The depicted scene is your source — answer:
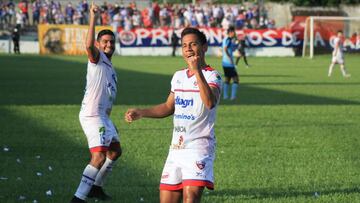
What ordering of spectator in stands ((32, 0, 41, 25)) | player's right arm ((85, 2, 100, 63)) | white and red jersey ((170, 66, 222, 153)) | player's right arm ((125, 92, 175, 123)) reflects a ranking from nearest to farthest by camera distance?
white and red jersey ((170, 66, 222, 153)) → player's right arm ((125, 92, 175, 123)) → player's right arm ((85, 2, 100, 63)) → spectator in stands ((32, 0, 41, 25))

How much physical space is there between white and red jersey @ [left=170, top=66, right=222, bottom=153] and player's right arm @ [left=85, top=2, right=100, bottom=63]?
7.04 ft

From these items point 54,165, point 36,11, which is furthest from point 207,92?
point 36,11

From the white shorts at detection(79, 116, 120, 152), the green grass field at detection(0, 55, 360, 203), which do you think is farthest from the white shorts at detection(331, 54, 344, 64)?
the white shorts at detection(79, 116, 120, 152)

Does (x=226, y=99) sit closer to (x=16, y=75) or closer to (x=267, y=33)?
(x=16, y=75)

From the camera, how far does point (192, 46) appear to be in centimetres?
782

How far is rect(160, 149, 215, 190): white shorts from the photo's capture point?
7918 mm

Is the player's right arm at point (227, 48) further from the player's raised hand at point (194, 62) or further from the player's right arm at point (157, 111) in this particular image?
the player's raised hand at point (194, 62)

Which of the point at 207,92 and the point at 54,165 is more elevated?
the point at 207,92

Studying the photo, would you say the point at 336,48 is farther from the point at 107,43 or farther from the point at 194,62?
the point at 194,62

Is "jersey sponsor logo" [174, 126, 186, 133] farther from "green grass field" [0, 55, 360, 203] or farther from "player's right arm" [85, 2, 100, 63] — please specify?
"green grass field" [0, 55, 360, 203]

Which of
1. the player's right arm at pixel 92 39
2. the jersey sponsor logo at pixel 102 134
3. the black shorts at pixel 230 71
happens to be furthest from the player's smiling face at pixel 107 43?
the black shorts at pixel 230 71

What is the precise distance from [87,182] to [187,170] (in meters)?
2.81

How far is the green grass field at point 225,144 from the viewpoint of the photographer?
38.2 ft

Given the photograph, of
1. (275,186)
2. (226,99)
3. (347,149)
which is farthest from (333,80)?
(275,186)
